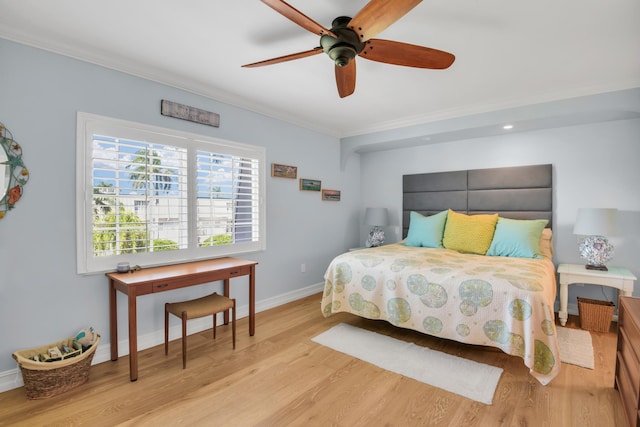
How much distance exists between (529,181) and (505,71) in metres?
1.64

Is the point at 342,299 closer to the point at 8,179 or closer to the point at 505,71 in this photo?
the point at 505,71

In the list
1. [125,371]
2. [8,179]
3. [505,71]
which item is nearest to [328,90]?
[505,71]

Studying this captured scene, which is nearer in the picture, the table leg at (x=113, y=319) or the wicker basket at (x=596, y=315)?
the table leg at (x=113, y=319)

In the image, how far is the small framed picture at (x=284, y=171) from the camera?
373cm

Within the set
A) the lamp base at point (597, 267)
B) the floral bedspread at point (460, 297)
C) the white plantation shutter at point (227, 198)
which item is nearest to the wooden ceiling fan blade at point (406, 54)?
the floral bedspread at point (460, 297)

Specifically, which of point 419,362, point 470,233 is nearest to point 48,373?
point 419,362

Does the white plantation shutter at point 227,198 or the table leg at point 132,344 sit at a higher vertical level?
the white plantation shutter at point 227,198

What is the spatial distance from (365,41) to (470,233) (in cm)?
269

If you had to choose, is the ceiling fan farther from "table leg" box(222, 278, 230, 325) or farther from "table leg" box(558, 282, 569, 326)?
"table leg" box(558, 282, 569, 326)

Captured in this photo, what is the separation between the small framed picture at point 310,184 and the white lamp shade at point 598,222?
9.66 ft

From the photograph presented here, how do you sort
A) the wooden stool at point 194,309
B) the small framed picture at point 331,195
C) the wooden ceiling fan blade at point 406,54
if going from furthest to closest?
the small framed picture at point 331,195, the wooden stool at point 194,309, the wooden ceiling fan blade at point 406,54

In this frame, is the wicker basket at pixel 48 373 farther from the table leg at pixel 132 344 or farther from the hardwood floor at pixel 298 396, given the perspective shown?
the table leg at pixel 132 344

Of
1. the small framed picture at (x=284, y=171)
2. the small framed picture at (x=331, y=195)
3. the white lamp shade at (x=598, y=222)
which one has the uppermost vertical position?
the small framed picture at (x=284, y=171)

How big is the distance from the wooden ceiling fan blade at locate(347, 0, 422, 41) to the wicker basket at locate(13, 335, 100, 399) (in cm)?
266
